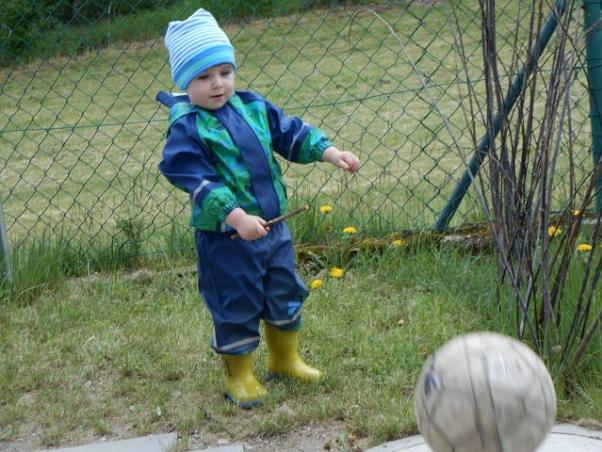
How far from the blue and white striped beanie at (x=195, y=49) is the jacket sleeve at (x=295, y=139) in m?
0.31

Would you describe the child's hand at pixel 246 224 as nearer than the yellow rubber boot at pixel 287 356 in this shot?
Yes

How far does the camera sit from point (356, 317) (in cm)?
460

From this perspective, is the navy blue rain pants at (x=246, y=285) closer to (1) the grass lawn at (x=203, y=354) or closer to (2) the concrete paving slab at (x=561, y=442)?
(1) the grass lawn at (x=203, y=354)

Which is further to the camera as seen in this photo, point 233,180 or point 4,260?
point 4,260

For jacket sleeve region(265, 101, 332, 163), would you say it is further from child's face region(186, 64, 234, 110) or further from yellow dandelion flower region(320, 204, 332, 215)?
yellow dandelion flower region(320, 204, 332, 215)

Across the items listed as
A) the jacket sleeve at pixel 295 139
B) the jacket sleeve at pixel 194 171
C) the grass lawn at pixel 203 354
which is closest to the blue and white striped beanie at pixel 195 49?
the jacket sleeve at pixel 194 171

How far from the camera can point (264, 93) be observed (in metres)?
9.24

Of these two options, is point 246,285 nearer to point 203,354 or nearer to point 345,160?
point 345,160

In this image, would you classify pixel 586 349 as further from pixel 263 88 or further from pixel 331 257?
pixel 263 88

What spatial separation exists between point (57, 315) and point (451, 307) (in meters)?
1.82

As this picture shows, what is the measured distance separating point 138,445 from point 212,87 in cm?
130

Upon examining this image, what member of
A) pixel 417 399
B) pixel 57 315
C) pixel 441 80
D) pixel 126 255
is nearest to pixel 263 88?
pixel 441 80

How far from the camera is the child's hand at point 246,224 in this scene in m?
3.48

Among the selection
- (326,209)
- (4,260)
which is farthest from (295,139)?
(4,260)
